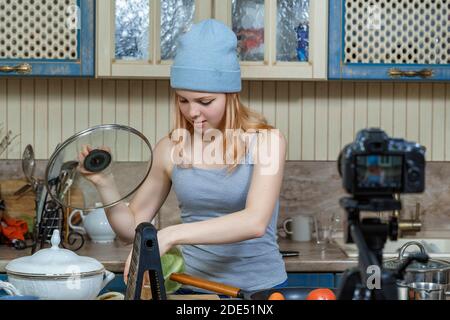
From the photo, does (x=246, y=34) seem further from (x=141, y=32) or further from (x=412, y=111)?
(x=412, y=111)

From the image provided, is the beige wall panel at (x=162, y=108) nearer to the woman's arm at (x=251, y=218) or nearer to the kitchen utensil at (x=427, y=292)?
the woman's arm at (x=251, y=218)

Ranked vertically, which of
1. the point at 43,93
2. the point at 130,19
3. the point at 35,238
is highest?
the point at 130,19

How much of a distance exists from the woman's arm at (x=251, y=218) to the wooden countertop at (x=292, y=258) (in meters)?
0.46

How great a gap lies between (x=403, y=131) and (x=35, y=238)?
1055 millimetres

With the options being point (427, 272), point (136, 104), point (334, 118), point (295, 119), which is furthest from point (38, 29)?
point (427, 272)

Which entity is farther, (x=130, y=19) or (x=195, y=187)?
(x=130, y=19)

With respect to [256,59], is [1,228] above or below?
below

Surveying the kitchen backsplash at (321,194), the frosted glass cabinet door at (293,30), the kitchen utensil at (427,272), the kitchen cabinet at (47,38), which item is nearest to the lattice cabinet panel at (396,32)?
the frosted glass cabinet door at (293,30)

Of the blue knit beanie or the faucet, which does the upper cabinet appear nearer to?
the faucet

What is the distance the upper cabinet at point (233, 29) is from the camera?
213cm
